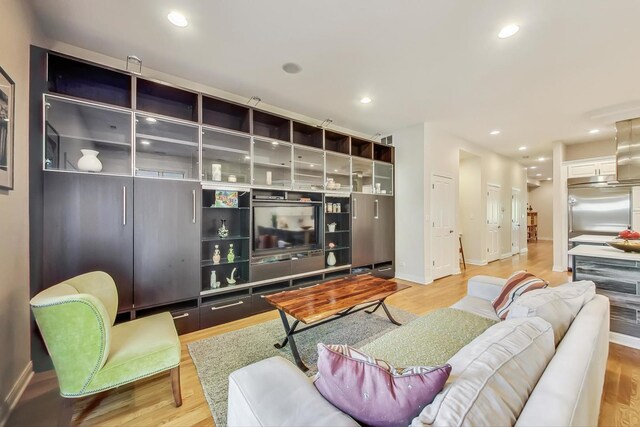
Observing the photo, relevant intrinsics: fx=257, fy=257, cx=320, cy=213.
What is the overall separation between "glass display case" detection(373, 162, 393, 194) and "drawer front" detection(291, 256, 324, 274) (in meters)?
1.76

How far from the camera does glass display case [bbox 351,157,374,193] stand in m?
4.61

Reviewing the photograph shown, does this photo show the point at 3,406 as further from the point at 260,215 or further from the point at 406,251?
the point at 406,251

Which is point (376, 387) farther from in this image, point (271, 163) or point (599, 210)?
point (599, 210)

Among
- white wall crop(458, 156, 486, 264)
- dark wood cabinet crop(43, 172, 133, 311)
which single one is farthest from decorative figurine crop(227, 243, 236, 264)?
white wall crop(458, 156, 486, 264)

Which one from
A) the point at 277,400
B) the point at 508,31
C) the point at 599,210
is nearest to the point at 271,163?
the point at 508,31

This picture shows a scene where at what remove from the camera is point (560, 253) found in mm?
5438

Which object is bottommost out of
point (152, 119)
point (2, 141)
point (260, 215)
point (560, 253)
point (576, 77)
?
point (560, 253)

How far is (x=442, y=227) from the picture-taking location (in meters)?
5.01

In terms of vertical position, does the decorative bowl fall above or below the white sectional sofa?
above

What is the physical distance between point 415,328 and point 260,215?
2356 mm

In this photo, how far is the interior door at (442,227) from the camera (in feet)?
15.8

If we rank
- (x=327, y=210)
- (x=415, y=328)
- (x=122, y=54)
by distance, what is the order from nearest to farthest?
(x=415, y=328) → (x=122, y=54) → (x=327, y=210)

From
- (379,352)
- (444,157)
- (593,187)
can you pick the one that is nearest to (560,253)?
(593,187)

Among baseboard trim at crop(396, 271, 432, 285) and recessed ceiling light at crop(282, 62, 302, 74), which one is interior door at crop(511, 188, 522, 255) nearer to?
baseboard trim at crop(396, 271, 432, 285)
